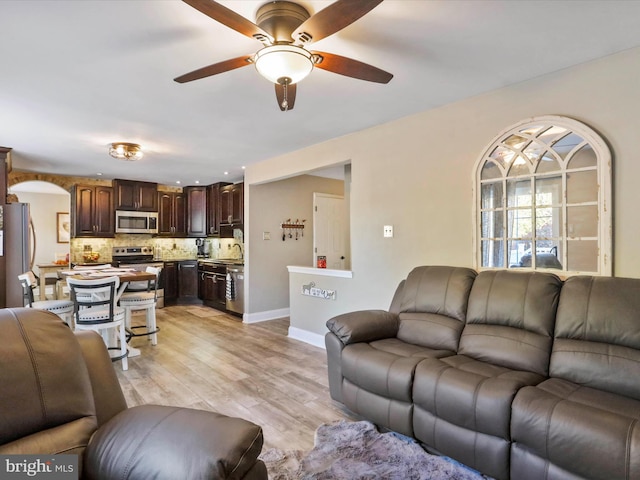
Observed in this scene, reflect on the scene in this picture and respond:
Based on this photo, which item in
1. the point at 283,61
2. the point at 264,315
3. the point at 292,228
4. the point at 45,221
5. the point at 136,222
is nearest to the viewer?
the point at 283,61

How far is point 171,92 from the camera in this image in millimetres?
2775

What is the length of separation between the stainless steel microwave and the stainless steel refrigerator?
2.14 metres

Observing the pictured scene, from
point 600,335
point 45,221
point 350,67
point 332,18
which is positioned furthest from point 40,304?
point 45,221

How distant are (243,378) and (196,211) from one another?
5.01 m

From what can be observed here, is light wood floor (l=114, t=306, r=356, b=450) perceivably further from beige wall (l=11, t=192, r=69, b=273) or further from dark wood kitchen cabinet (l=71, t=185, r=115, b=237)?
beige wall (l=11, t=192, r=69, b=273)

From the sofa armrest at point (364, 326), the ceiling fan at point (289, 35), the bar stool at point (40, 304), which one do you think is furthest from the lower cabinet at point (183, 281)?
the ceiling fan at point (289, 35)

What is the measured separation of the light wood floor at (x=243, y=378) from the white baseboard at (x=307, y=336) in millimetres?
94

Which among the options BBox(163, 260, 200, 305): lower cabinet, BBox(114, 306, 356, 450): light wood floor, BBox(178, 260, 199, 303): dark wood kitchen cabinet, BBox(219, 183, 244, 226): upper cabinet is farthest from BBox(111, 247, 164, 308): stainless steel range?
BBox(114, 306, 356, 450): light wood floor

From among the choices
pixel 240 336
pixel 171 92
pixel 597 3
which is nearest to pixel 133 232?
pixel 240 336

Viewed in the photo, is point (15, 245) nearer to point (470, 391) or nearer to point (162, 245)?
point (162, 245)

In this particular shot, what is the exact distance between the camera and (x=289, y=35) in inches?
72.7

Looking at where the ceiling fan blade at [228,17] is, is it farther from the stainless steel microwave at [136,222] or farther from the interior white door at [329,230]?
the stainless steel microwave at [136,222]

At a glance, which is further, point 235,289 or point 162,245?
point 162,245

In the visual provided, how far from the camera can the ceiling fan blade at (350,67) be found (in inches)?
76.5
